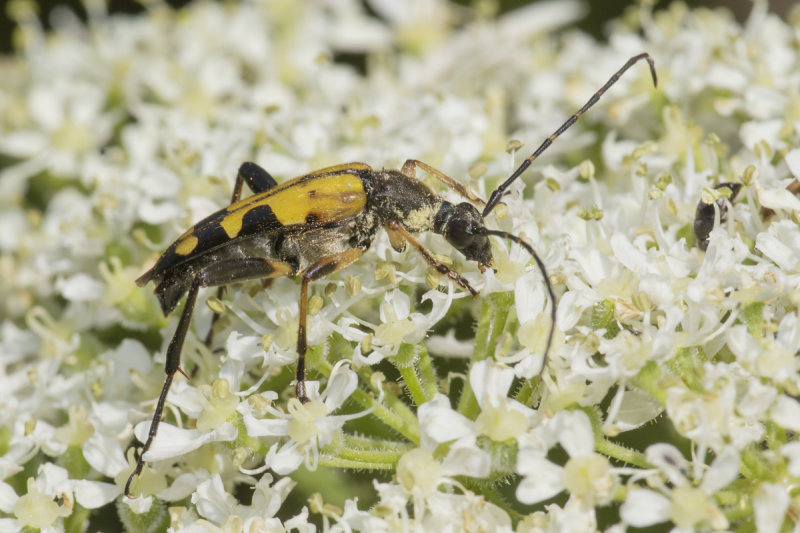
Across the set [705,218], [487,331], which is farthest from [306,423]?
[705,218]

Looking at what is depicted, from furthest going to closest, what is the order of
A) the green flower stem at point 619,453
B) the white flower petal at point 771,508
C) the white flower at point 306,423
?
the white flower at point 306,423
the green flower stem at point 619,453
the white flower petal at point 771,508

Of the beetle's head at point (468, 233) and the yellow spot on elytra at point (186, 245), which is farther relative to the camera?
the yellow spot on elytra at point (186, 245)

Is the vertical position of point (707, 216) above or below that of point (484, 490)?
above

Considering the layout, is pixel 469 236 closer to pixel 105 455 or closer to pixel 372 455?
pixel 372 455

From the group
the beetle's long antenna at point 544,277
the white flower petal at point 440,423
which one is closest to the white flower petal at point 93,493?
the white flower petal at point 440,423

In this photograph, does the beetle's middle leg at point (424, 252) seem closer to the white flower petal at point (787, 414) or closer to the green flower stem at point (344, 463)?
the green flower stem at point (344, 463)

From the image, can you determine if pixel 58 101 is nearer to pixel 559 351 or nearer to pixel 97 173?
pixel 97 173
